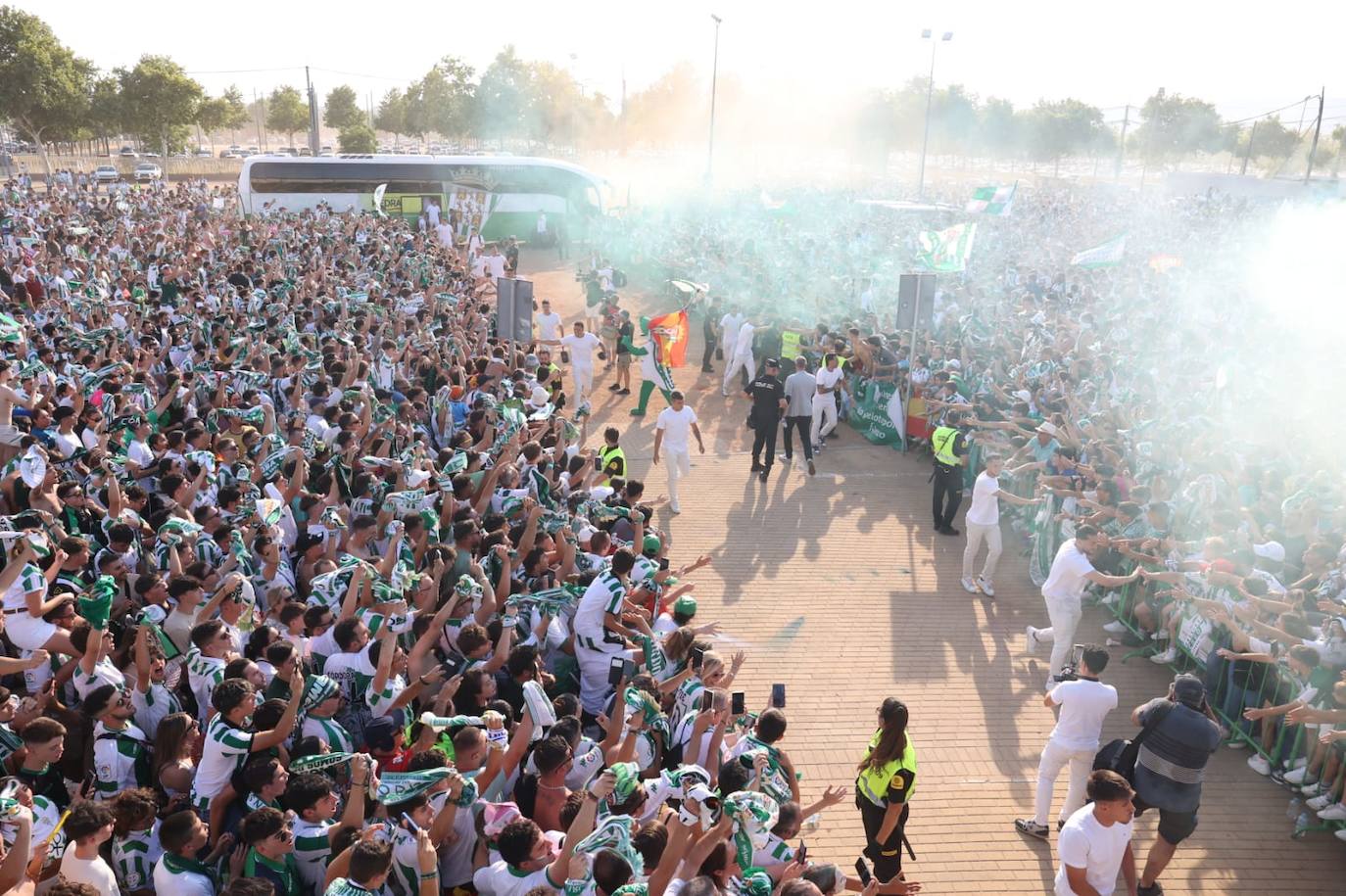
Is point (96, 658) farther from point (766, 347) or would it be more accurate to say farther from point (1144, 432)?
point (766, 347)

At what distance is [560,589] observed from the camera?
22.7 ft

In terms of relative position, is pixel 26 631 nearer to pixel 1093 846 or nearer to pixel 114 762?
pixel 114 762

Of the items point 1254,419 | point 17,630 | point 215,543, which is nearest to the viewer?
point 17,630

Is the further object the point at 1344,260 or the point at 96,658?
the point at 1344,260

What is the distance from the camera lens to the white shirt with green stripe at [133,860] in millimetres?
4211

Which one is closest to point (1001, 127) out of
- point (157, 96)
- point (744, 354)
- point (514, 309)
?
point (157, 96)

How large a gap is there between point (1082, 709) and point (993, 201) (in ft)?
76.0

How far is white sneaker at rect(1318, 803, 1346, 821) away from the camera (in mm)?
6918

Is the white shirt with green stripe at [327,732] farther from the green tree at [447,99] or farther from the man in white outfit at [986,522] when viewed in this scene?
the green tree at [447,99]

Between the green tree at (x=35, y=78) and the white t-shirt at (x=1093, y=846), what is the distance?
54.0 metres

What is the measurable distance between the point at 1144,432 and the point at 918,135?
8574 centimetres

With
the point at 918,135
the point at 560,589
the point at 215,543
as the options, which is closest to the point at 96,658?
the point at 215,543

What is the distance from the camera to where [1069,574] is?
330 inches

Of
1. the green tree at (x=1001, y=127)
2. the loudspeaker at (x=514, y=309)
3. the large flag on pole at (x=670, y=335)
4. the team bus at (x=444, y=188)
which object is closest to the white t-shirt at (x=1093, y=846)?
the loudspeaker at (x=514, y=309)
